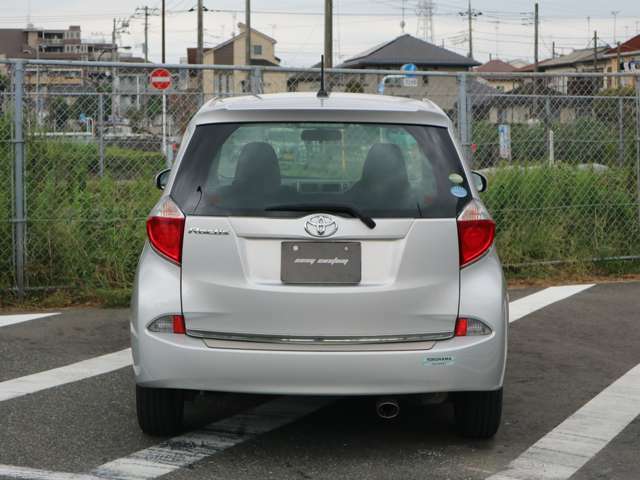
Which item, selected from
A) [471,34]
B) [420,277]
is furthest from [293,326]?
[471,34]

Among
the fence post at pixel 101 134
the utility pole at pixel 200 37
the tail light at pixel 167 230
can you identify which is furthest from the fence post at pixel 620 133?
the utility pole at pixel 200 37

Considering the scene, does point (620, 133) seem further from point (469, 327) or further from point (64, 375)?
point (469, 327)

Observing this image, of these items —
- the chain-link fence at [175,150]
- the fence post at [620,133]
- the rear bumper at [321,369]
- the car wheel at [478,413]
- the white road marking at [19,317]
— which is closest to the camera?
the rear bumper at [321,369]

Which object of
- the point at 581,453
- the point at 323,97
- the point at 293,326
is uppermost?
the point at 323,97

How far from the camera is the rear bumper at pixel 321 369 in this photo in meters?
4.77

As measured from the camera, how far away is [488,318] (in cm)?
495

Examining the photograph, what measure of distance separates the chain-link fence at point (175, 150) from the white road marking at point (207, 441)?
13.6 ft

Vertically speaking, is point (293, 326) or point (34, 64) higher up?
point (34, 64)

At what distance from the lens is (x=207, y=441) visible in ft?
17.8

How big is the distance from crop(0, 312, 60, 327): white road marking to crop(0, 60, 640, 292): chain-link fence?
0.55 meters

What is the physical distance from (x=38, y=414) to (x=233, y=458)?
1.38 meters

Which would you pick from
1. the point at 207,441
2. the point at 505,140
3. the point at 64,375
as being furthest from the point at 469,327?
the point at 505,140

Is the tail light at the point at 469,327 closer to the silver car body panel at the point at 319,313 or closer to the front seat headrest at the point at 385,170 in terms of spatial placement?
the silver car body panel at the point at 319,313

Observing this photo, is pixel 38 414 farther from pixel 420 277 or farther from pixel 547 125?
pixel 547 125
